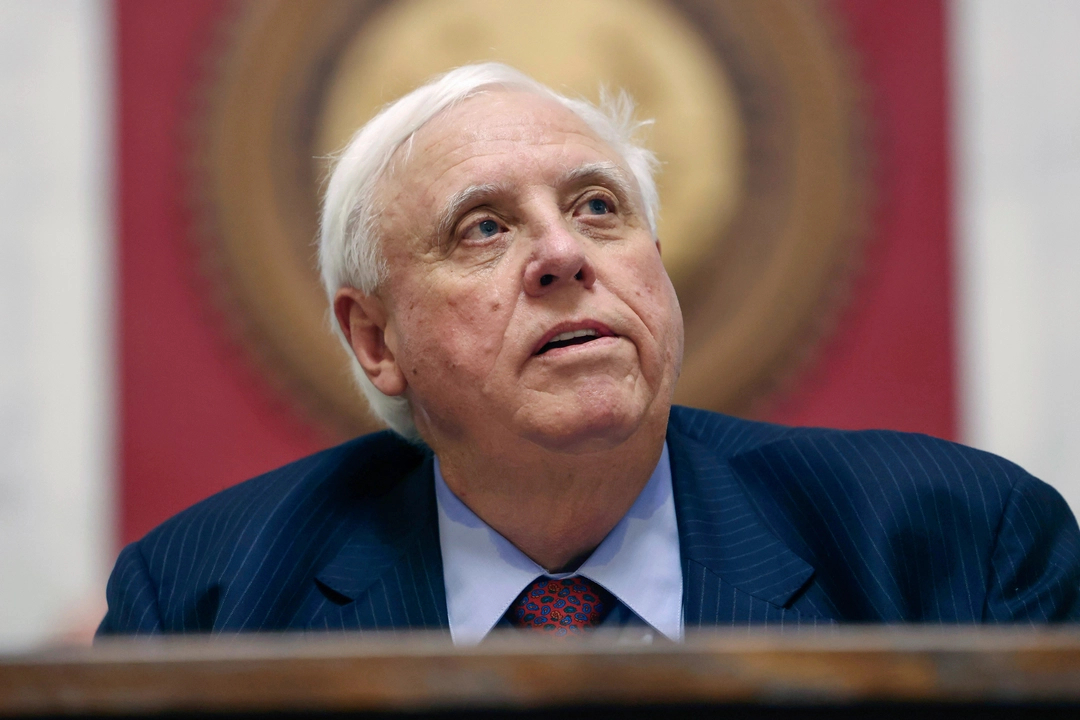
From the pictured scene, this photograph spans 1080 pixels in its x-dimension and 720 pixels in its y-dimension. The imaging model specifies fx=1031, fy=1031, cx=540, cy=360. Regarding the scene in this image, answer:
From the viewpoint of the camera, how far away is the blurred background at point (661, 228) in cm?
325

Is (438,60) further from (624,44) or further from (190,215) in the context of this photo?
(190,215)

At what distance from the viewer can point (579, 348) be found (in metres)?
1.47

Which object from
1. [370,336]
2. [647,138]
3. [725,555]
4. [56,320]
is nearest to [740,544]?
[725,555]

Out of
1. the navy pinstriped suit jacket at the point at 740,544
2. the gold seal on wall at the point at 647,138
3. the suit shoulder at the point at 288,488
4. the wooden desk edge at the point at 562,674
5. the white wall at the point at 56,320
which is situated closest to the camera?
the wooden desk edge at the point at 562,674

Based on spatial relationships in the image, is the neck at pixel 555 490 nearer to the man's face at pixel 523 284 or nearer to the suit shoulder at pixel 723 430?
the man's face at pixel 523 284

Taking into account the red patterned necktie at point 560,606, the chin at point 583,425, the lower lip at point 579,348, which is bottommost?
the red patterned necktie at point 560,606

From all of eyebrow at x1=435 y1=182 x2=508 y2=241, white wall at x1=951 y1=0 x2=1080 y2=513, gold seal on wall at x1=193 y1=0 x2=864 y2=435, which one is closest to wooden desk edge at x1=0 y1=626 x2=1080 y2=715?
eyebrow at x1=435 y1=182 x2=508 y2=241

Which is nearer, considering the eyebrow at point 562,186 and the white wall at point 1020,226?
the eyebrow at point 562,186

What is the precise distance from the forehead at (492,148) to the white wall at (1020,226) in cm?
205

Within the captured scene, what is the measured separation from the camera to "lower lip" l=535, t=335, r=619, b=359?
4.81ft

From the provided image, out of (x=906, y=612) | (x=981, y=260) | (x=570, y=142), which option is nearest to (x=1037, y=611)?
(x=906, y=612)

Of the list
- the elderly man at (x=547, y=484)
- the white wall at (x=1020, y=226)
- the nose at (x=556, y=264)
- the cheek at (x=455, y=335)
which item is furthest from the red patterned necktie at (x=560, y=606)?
the white wall at (x=1020, y=226)

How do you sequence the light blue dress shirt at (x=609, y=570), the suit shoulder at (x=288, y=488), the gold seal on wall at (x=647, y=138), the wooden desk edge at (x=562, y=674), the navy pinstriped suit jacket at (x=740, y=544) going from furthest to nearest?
the gold seal on wall at (x=647, y=138) < the suit shoulder at (x=288, y=488) < the light blue dress shirt at (x=609, y=570) < the navy pinstriped suit jacket at (x=740, y=544) < the wooden desk edge at (x=562, y=674)

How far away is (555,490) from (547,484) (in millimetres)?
17
